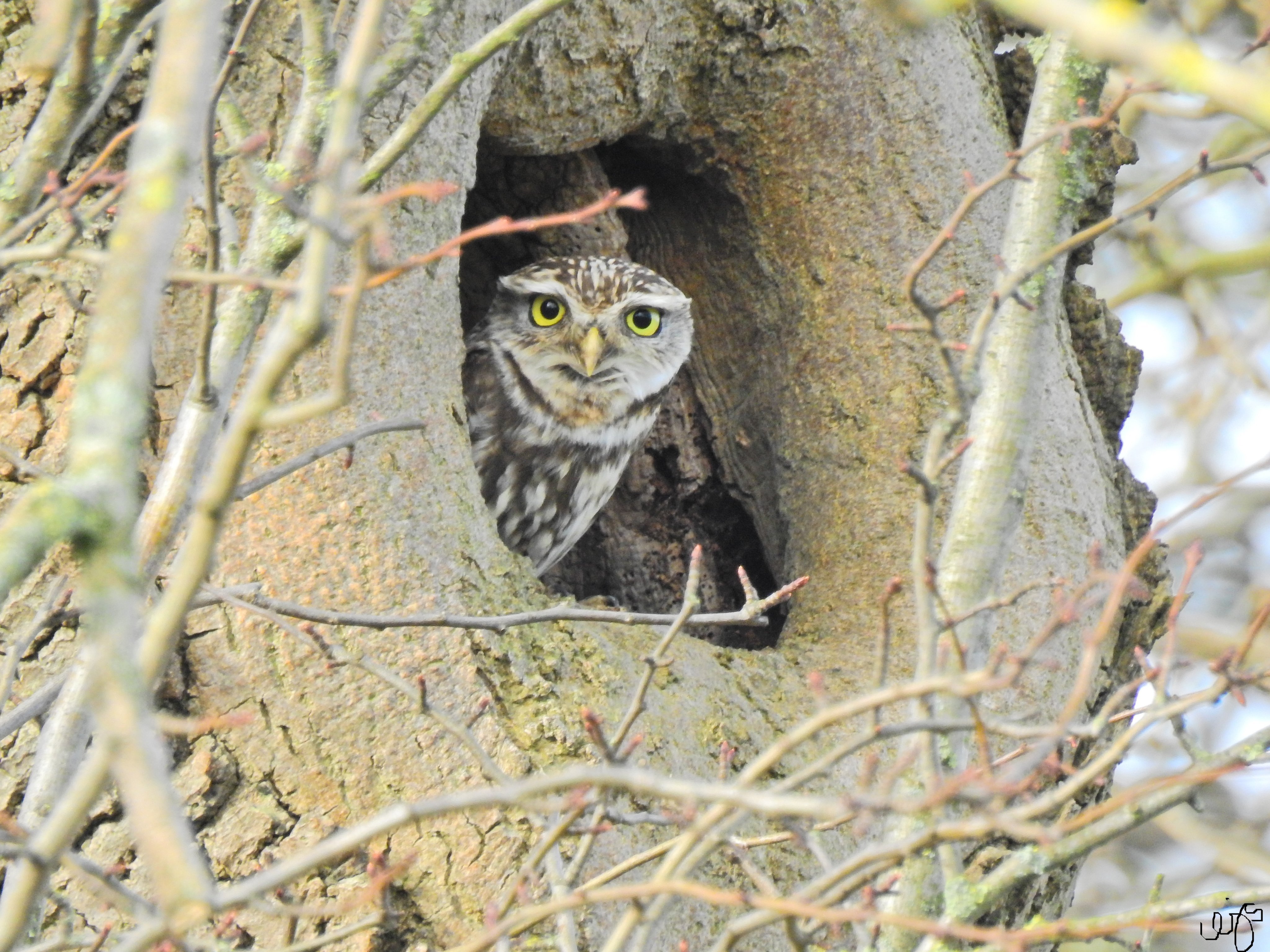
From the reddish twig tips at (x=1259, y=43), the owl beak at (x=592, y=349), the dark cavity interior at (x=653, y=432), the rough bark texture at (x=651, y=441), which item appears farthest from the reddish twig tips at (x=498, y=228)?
the dark cavity interior at (x=653, y=432)

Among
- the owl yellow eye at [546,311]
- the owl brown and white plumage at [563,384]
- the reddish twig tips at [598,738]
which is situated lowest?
the reddish twig tips at [598,738]

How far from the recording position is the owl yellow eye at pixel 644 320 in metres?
3.78

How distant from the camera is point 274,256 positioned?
187cm

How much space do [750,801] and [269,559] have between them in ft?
4.74

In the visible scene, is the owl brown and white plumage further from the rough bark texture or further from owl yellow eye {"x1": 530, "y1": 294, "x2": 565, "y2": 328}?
A: the rough bark texture

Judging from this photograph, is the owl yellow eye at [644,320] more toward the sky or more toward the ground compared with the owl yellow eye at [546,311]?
more toward the ground

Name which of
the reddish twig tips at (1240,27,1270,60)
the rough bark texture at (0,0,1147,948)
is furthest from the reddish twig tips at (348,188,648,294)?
the reddish twig tips at (1240,27,1270,60)

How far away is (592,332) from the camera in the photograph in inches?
147

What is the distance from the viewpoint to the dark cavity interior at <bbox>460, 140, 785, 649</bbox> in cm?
389

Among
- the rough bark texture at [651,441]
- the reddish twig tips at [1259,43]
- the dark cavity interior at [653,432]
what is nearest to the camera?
the reddish twig tips at [1259,43]

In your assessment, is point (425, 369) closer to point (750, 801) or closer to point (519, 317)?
point (519, 317)

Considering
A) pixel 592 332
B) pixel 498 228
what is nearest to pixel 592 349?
pixel 592 332

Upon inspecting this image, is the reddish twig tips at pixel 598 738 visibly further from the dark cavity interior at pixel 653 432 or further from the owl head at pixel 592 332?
the owl head at pixel 592 332

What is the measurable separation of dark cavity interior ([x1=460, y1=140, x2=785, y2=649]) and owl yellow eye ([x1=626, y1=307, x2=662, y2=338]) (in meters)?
0.24
